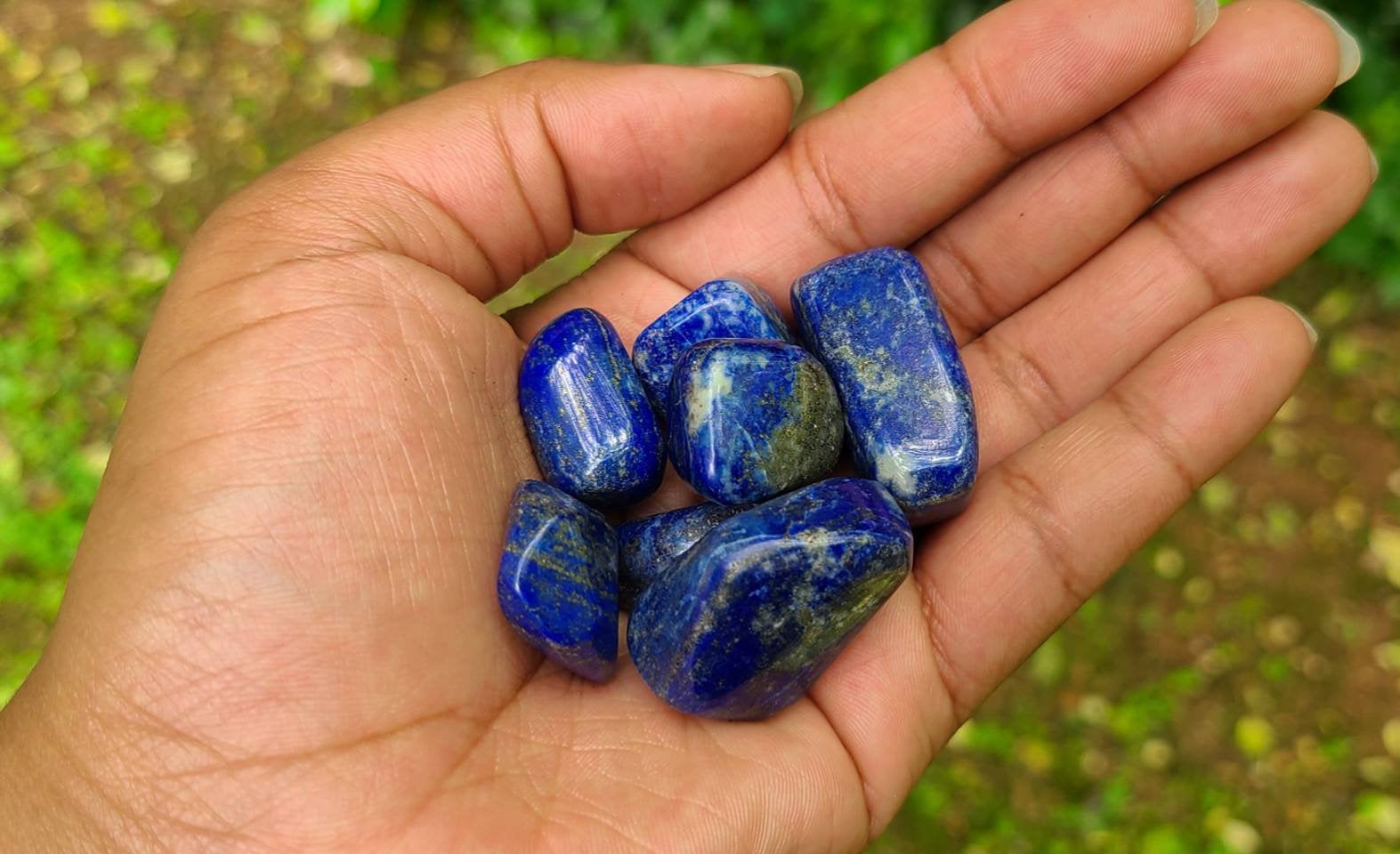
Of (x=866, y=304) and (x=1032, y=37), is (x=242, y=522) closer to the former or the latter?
(x=866, y=304)

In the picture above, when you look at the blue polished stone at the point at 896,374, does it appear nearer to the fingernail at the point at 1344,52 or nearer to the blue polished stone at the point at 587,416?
the blue polished stone at the point at 587,416

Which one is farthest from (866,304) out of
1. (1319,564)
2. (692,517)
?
(1319,564)

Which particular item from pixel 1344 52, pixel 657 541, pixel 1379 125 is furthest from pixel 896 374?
pixel 1379 125

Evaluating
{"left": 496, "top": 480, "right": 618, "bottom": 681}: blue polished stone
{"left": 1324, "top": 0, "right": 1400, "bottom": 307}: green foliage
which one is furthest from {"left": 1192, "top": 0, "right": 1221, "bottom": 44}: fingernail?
{"left": 496, "top": 480, "right": 618, "bottom": 681}: blue polished stone

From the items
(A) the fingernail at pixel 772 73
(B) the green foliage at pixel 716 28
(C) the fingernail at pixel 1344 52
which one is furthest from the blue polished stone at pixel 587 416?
(B) the green foliage at pixel 716 28

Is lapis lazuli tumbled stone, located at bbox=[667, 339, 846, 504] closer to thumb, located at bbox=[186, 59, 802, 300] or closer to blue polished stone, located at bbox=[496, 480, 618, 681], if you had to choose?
blue polished stone, located at bbox=[496, 480, 618, 681]

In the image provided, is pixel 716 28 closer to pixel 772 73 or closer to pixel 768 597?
pixel 772 73

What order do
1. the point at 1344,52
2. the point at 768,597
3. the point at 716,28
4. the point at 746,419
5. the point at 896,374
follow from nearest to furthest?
the point at 768,597, the point at 746,419, the point at 896,374, the point at 1344,52, the point at 716,28
